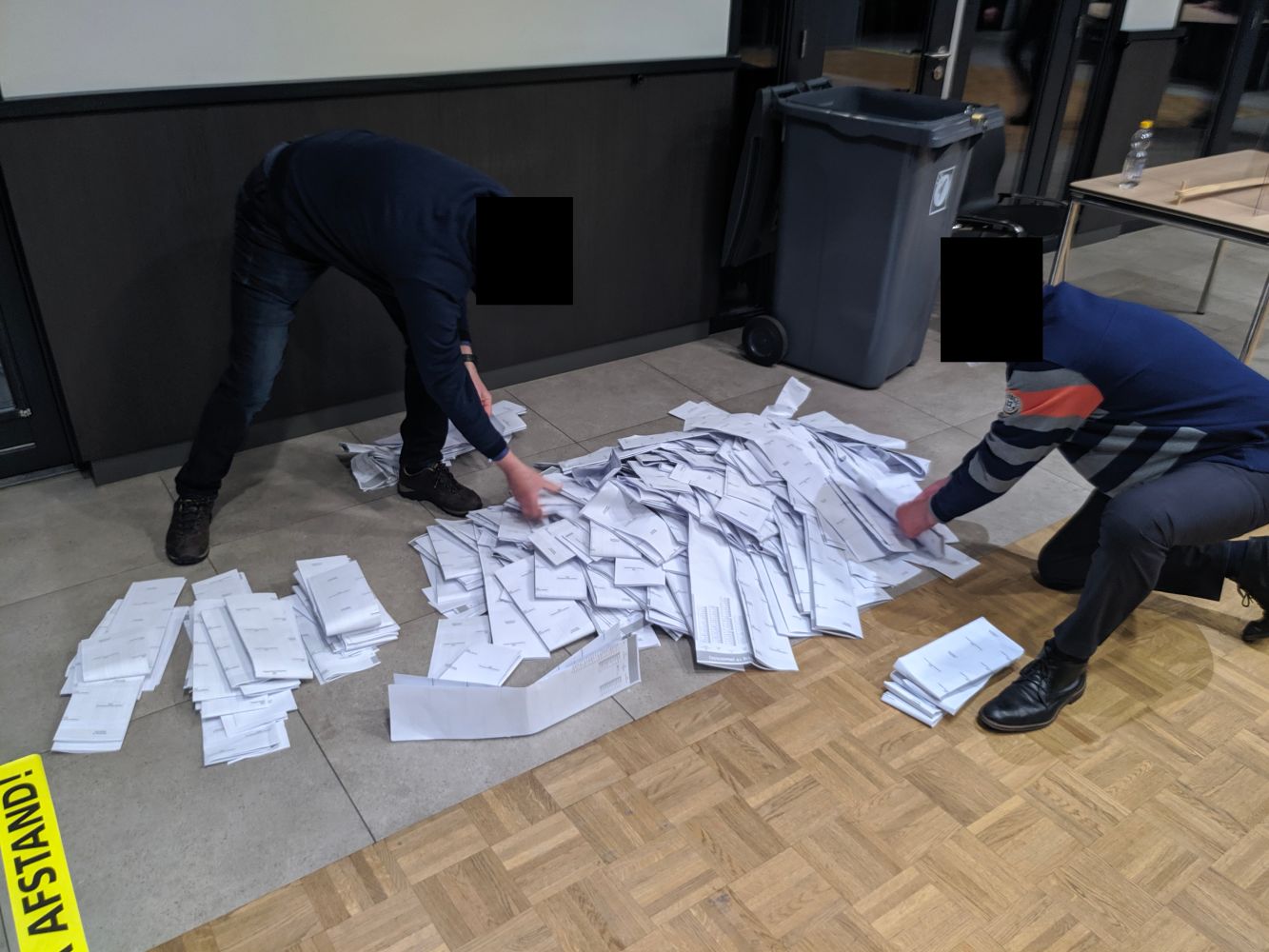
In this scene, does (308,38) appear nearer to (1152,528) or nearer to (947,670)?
(947,670)

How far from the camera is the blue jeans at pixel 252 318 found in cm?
240

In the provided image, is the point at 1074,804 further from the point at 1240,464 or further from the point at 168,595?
the point at 168,595

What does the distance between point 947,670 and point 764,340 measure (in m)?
1.83

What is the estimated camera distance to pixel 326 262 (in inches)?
97.8

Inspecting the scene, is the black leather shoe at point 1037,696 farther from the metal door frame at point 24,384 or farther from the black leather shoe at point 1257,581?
the metal door frame at point 24,384

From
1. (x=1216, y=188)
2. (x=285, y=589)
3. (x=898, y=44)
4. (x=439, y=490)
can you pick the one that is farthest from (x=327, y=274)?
(x=1216, y=188)

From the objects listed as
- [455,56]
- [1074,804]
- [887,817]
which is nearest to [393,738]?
[887,817]

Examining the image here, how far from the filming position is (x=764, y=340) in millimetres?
3834

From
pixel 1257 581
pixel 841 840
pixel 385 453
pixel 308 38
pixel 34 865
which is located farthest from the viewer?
pixel 385 453

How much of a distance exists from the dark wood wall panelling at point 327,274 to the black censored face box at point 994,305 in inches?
68.2

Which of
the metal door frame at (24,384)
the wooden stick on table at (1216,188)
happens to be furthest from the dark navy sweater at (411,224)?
the wooden stick on table at (1216,188)

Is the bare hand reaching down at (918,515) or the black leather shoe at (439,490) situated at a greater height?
the bare hand reaching down at (918,515)

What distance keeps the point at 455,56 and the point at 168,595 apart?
6.02 ft

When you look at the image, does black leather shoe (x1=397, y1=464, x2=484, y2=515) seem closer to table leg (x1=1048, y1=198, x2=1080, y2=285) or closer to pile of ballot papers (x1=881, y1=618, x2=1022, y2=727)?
pile of ballot papers (x1=881, y1=618, x2=1022, y2=727)
